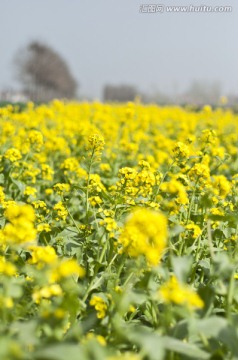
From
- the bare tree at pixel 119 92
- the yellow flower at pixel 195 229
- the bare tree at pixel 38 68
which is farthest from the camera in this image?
the bare tree at pixel 119 92

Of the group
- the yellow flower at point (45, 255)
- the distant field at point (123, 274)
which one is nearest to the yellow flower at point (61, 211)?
the distant field at point (123, 274)

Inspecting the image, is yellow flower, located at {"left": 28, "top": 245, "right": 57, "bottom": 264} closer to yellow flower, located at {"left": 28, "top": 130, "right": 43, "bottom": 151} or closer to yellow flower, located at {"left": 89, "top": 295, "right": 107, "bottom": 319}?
yellow flower, located at {"left": 89, "top": 295, "right": 107, "bottom": 319}

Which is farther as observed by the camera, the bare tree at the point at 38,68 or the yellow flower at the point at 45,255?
the bare tree at the point at 38,68

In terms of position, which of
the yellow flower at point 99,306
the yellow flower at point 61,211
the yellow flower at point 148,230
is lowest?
the yellow flower at point 99,306

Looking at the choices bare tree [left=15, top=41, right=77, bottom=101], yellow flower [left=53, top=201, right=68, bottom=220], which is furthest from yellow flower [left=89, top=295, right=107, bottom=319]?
bare tree [left=15, top=41, right=77, bottom=101]

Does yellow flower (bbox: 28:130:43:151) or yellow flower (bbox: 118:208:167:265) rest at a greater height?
yellow flower (bbox: 28:130:43:151)

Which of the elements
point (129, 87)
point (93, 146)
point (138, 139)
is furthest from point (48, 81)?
point (93, 146)

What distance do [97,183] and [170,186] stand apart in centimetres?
98

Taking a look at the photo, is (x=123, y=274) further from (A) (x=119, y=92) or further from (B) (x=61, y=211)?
(A) (x=119, y=92)

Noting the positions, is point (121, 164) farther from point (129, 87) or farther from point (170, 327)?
point (129, 87)

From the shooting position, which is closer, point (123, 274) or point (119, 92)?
point (123, 274)

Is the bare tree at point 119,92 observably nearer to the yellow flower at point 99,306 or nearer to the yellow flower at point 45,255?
the yellow flower at point 99,306

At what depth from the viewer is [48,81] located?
52.2 meters

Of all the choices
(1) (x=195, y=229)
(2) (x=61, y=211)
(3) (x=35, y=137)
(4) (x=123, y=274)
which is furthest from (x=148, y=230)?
(3) (x=35, y=137)
